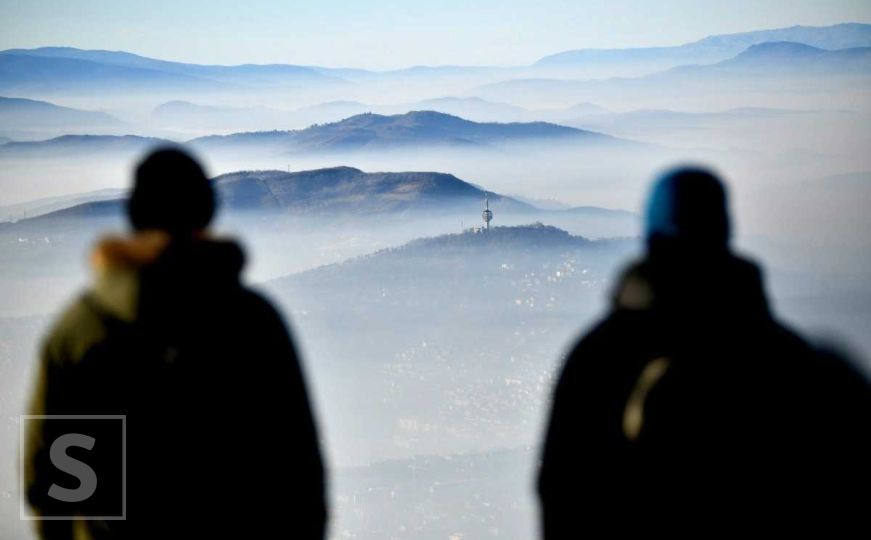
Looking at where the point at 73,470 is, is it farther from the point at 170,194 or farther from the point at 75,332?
the point at 170,194

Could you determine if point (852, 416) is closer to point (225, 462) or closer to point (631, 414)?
point (631, 414)

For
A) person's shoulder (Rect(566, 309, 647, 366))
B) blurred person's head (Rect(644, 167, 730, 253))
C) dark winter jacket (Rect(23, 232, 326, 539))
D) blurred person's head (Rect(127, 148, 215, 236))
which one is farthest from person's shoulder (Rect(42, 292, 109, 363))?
blurred person's head (Rect(644, 167, 730, 253))

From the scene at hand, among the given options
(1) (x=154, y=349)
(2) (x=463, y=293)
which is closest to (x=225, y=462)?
(1) (x=154, y=349)

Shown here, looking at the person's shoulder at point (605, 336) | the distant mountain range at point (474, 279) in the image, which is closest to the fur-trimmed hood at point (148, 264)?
the person's shoulder at point (605, 336)

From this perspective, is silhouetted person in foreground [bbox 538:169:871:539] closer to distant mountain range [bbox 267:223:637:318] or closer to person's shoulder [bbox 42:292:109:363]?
person's shoulder [bbox 42:292:109:363]

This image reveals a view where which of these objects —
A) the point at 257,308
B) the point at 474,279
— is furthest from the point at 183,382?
the point at 474,279
